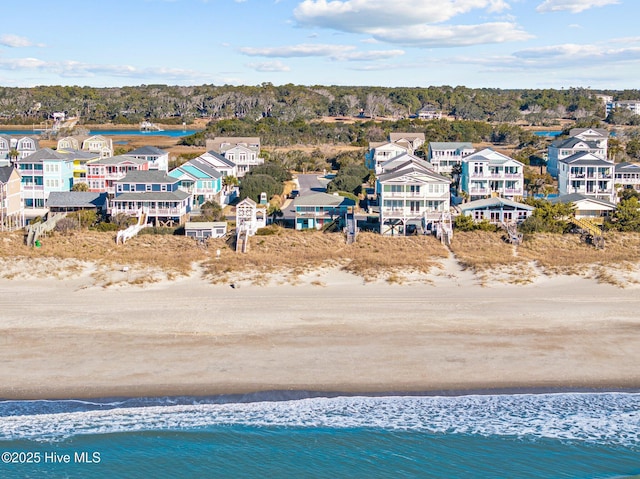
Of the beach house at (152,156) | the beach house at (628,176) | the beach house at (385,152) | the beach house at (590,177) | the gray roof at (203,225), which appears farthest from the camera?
the beach house at (385,152)

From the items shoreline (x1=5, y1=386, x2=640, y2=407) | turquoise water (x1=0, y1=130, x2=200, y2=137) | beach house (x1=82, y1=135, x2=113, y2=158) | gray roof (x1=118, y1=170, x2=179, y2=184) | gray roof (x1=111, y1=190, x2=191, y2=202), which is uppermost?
turquoise water (x1=0, y1=130, x2=200, y2=137)

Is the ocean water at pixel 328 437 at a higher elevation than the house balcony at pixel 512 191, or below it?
below

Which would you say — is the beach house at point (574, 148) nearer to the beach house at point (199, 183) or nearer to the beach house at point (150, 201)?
the beach house at point (199, 183)

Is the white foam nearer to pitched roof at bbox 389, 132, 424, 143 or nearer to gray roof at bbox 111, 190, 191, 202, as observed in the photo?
gray roof at bbox 111, 190, 191, 202

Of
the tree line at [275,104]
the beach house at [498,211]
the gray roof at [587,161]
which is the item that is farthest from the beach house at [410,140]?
the tree line at [275,104]

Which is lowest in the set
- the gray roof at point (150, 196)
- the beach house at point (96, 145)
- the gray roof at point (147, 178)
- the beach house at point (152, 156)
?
Answer: the gray roof at point (150, 196)

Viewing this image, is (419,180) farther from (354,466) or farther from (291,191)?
(354,466)

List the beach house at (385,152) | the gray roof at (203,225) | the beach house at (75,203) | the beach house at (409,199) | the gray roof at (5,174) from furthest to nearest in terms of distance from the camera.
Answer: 1. the beach house at (385,152)
2. the beach house at (75,203)
3. the gray roof at (5,174)
4. the beach house at (409,199)
5. the gray roof at (203,225)

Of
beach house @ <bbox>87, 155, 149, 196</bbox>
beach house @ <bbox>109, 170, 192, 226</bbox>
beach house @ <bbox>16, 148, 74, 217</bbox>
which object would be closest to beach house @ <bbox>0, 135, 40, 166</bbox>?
beach house @ <bbox>16, 148, 74, 217</bbox>
